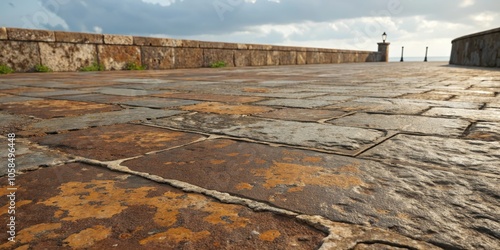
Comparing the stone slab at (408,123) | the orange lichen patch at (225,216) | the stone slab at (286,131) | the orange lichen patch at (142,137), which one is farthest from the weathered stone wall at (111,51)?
the orange lichen patch at (225,216)

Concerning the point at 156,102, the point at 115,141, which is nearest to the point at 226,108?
the point at 156,102

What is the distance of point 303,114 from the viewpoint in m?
2.39

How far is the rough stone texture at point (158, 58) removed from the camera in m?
9.53

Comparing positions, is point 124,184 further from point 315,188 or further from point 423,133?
point 423,133

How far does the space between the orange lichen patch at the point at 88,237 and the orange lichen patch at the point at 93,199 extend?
0.23 feet

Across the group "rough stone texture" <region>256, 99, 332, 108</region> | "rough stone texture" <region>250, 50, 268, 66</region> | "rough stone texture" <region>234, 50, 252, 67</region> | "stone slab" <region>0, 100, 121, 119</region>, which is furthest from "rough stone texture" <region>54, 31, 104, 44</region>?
"rough stone texture" <region>256, 99, 332, 108</region>

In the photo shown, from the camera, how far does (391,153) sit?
56.0 inches

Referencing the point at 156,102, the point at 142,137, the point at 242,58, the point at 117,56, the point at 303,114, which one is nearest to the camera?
the point at 142,137

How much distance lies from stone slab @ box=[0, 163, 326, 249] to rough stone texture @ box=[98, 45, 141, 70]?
8282mm

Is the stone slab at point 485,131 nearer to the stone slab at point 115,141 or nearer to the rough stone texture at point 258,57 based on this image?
the stone slab at point 115,141

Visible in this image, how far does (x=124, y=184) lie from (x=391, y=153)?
1.02m

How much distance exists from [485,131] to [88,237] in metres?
1.86

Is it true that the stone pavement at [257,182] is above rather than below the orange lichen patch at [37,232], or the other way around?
above

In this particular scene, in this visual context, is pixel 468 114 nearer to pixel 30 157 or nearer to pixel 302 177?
pixel 302 177
